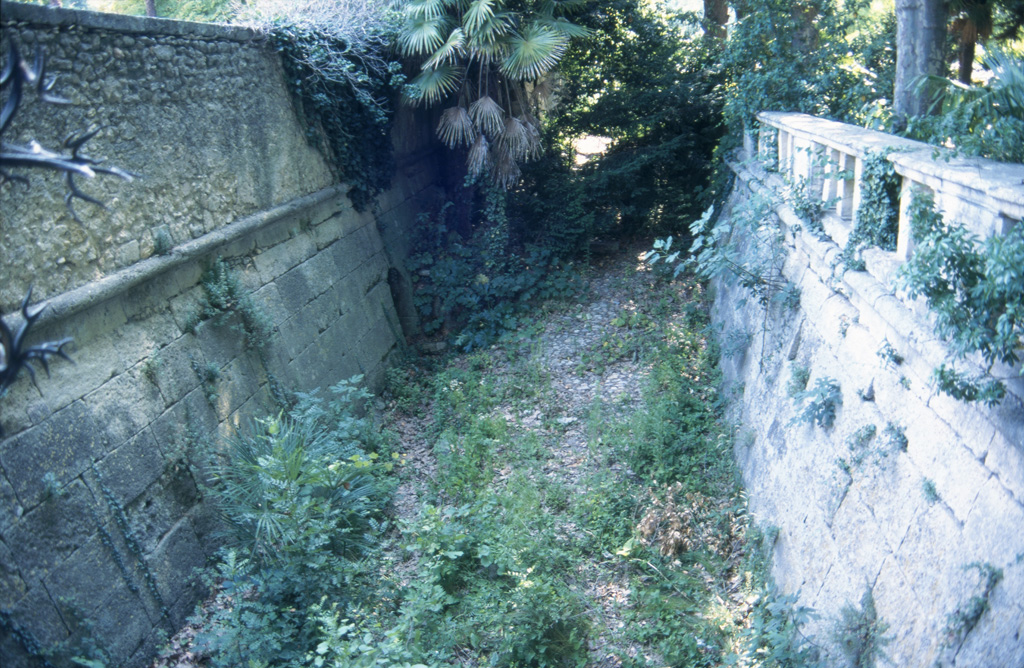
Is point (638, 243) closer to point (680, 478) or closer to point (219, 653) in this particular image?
point (680, 478)

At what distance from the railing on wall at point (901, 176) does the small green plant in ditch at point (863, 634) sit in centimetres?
173

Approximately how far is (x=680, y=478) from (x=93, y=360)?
4329 millimetres

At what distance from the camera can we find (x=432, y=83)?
809 cm

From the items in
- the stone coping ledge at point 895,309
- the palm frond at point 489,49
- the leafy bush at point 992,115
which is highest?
the palm frond at point 489,49

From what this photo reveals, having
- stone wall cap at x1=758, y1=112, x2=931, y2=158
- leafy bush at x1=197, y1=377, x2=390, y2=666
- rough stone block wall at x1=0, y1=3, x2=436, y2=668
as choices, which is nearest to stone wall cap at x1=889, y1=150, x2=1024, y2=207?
stone wall cap at x1=758, y1=112, x2=931, y2=158

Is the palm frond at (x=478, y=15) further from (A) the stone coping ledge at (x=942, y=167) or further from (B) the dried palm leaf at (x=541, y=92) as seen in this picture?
(A) the stone coping ledge at (x=942, y=167)

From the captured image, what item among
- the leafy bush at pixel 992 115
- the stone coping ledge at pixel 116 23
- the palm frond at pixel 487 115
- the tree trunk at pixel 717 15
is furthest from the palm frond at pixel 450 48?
the leafy bush at pixel 992 115

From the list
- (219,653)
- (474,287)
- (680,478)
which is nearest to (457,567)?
(219,653)

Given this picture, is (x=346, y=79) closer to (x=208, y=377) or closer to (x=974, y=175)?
(x=208, y=377)

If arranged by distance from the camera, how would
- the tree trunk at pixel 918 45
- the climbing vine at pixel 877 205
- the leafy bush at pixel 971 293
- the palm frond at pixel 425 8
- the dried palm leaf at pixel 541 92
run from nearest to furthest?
1. the leafy bush at pixel 971 293
2. the climbing vine at pixel 877 205
3. the tree trunk at pixel 918 45
4. the palm frond at pixel 425 8
5. the dried palm leaf at pixel 541 92

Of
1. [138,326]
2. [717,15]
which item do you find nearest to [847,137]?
[138,326]

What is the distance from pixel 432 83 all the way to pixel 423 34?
0.56m

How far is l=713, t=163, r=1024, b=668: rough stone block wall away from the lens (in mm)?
2443

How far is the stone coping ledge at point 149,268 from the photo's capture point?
12.4 feet
